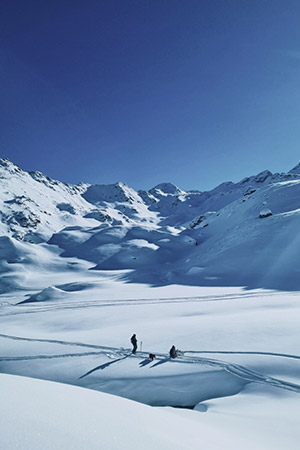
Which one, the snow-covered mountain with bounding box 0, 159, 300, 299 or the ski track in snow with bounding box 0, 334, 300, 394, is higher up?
the snow-covered mountain with bounding box 0, 159, 300, 299

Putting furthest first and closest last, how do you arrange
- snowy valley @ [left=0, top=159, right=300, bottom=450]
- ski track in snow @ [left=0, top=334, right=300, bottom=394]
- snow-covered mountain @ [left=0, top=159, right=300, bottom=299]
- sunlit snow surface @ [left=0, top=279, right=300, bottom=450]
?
snow-covered mountain @ [left=0, top=159, right=300, bottom=299], ski track in snow @ [left=0, top=334, right=300, bottom=394], snowy valley @ [left=0, top=159, right=300, bottom=450], sunlit snow surface @ [left=0, top=279, right=300, bottom=450]

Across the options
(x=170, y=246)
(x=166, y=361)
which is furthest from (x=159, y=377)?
(x=170, y=246)

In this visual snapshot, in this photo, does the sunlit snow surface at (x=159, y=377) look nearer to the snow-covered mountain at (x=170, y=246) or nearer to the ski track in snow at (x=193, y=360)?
the ski track in snow at (x=193, y=360)

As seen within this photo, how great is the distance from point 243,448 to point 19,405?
233 inches

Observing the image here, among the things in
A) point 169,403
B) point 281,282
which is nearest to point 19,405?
point 169,403

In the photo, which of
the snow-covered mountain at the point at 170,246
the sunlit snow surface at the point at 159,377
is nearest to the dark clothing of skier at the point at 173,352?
the sunlit snow surface at the point at 159,377

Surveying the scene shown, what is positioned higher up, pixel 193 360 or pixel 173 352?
pixel 173 352

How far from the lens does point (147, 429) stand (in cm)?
610

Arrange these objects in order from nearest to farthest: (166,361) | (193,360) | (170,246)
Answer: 1. (193,360)
2. (166,361)
3. (170,246)

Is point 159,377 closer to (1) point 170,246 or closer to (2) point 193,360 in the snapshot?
(2) point 193,360

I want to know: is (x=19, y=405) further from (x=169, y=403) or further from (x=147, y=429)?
(x=169, y=403)

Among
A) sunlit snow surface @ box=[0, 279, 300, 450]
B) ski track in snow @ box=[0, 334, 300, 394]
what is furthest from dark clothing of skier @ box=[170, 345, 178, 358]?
sunlit snow surface @ box=[0, 279, 300, 450]

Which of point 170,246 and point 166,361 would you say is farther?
point 170,246

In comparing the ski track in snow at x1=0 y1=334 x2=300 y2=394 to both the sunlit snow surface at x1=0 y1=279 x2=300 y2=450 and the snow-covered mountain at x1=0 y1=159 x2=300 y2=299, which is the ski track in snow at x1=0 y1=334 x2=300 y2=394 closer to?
the sunlit snow surface at x1=0 y1=279 x2=300 y2=450
